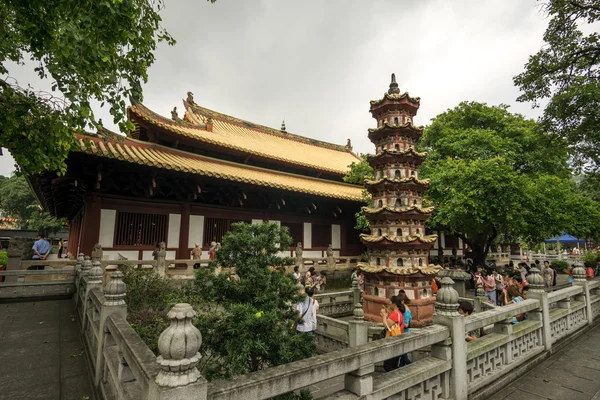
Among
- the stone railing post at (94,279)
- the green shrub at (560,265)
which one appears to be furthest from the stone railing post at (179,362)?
the green shrub at (560,265)

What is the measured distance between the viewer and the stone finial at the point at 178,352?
199cm

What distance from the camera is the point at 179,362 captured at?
1.99m

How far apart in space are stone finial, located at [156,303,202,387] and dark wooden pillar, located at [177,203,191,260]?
36.3 feet

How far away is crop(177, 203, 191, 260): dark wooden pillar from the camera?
12.4 meters

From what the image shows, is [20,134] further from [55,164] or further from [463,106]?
[463,106]

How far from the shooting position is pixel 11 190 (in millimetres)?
43938

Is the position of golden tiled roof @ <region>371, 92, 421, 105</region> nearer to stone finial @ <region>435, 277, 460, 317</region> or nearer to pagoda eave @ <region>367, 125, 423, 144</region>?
pagoda eave @ <region>367, 125, 423, 144</region>

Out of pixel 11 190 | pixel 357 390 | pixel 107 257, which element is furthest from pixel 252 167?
pixel 11 190

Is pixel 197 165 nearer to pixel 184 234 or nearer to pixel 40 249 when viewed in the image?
pixel 184 234

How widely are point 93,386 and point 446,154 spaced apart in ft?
56.6

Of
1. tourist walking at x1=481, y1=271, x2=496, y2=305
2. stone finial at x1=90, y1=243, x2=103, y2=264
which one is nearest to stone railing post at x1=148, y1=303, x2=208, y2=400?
stone finial at x1=90, y1=243, x2=103, y2=264

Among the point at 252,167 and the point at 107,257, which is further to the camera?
the point at 252,167

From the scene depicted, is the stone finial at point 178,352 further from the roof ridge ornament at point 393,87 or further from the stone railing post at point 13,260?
the stone railing post at point 13,260

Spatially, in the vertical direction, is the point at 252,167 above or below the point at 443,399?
above
